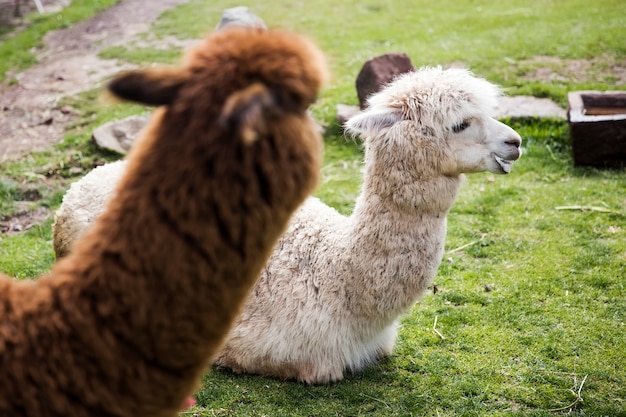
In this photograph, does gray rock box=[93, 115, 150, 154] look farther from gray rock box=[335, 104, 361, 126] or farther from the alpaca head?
the alpaca head

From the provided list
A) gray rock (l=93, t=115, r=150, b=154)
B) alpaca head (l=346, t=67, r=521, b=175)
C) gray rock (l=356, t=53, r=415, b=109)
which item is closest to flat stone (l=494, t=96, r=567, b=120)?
gray rock (l=356, t=53, r=415, b=109)

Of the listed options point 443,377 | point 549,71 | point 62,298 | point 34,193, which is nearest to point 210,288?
point 62,298

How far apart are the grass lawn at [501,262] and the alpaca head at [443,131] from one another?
3.42 ft

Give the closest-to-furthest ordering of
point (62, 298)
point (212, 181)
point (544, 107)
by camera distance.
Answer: point (212, 181)
point (62, 298)
point (544, 107)

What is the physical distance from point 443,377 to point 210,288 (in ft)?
6.70

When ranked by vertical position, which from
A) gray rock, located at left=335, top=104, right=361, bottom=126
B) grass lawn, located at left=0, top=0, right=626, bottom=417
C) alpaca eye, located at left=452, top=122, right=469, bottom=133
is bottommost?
grass lawn, located at left=0, top=0, right=626, bottom=417

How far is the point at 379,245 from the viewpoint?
3.17 metres

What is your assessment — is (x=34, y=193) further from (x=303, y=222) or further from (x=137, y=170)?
(x=137, y=170)

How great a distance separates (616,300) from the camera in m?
3.76

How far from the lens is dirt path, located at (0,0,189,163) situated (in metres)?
6.86

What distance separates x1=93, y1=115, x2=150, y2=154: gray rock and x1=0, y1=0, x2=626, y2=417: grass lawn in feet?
0.49

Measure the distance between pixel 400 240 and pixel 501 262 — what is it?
1.49m

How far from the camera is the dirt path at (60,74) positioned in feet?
22.5

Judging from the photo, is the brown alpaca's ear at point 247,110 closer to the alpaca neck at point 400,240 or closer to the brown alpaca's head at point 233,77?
→ the brown alpaca's head at point 233,77
